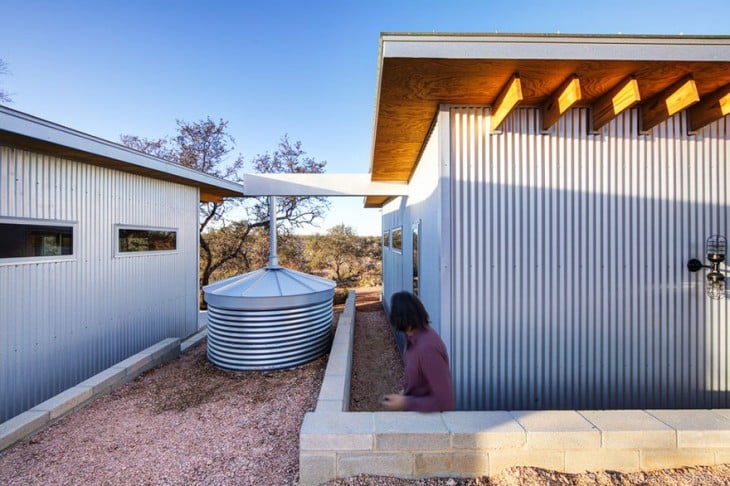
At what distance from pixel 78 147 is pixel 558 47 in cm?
507

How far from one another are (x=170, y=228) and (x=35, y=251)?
2.54m

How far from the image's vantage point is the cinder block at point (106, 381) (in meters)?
3.68

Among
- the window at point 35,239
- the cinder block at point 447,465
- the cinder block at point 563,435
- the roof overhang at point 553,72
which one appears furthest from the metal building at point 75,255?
the cinder block at point 563,435

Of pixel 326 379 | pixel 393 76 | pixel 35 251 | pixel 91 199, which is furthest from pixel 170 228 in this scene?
pixel 393 76

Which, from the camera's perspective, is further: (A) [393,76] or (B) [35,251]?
(B) [35,251]

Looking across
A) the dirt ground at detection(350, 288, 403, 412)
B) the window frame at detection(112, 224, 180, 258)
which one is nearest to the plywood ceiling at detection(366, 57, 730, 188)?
the dirt ground at detection(350, 288, 403, 412)

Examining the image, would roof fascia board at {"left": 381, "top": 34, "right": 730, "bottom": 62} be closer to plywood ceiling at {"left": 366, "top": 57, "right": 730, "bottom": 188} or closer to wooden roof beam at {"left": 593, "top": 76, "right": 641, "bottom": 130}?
plywood ceiling at {"left": 366, "top": 57, "right": 730, "bottom": 188}

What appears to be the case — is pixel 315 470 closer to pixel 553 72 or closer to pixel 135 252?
pixel 553 72

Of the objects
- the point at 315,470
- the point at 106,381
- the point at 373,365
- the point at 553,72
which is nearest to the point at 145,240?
the point at 106,381

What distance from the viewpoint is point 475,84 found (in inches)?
112

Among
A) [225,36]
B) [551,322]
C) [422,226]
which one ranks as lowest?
[551,322]

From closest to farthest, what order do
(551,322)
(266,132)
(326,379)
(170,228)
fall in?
(551,322)
(326,379)
(170,228)
(266,132)

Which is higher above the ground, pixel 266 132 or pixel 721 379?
pixel 266 132

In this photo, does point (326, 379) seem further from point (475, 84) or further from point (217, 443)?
point (475, 84)
